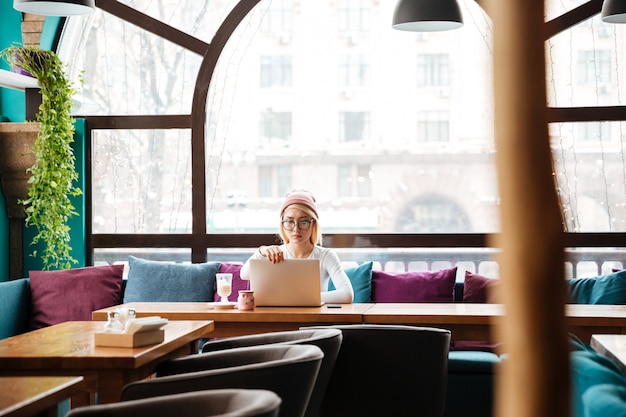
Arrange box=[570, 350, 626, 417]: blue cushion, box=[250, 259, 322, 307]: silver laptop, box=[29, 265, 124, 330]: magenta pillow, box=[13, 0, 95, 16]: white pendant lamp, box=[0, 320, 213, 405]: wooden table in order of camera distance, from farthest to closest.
→ box=[29, 265, 124, 330]: magenta pillow
box=[13, 0, 95, 16]: white pendant lamp
box=[250, 259, 322, 307]: silver laptop
box=[0, 320, 213, 405]: wooden table
box=[570, 350, 626, 417]: blue cushion

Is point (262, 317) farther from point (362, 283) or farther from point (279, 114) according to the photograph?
point (279, 114)

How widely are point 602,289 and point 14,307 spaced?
3553 millimetres

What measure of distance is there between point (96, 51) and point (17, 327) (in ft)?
6.72

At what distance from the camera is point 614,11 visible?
482 centimetres

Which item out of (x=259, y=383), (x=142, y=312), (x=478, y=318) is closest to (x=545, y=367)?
(x=259, y=383)

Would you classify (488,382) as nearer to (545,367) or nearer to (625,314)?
(625,314)

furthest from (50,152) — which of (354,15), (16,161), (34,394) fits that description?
(34,394)

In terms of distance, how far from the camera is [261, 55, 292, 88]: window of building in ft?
20.5

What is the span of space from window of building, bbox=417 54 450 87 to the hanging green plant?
2.38 m

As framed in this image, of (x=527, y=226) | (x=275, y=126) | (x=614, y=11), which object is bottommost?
(x=527, y=226)

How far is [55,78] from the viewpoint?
236 inches

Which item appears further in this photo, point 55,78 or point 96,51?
point 96,51

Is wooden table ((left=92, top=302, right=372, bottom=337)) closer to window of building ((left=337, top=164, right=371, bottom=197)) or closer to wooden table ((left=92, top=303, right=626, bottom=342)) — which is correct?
wooden table ((left=92, top=303, right=626, bottom=342))

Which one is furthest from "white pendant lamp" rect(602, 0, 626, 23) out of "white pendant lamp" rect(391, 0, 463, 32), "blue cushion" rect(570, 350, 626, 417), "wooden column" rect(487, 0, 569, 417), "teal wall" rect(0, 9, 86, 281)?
"wooden column" rect(487, 0, 569, 417)
